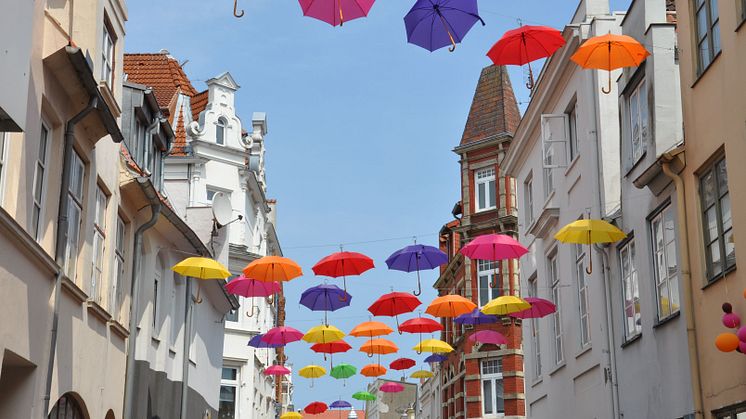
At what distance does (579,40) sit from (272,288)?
8.79 meters

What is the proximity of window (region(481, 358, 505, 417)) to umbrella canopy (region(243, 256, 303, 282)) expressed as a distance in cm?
2085

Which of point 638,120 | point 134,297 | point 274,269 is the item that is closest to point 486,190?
point 274,269

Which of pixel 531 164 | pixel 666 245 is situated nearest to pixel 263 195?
pixel 531 164

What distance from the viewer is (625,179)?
18.4 m

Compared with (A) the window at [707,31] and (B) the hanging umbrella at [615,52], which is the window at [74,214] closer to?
(B) the hanging umbrella at [615,52]

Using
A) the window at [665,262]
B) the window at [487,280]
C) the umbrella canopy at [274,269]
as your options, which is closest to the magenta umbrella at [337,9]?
the window at [665,262]

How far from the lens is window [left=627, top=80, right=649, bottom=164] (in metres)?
17.3

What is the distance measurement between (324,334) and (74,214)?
1194cm

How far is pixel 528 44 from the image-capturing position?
15.4m

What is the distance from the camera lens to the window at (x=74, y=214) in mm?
15039

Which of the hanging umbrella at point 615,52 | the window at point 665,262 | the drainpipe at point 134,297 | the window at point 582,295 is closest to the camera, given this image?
the hanging umbrella at point 615,52

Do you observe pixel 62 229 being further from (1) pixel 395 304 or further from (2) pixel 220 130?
(2) pixel 220 130

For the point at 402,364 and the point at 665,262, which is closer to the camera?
the point at 665,262

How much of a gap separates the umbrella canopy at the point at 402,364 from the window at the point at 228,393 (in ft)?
24.4
